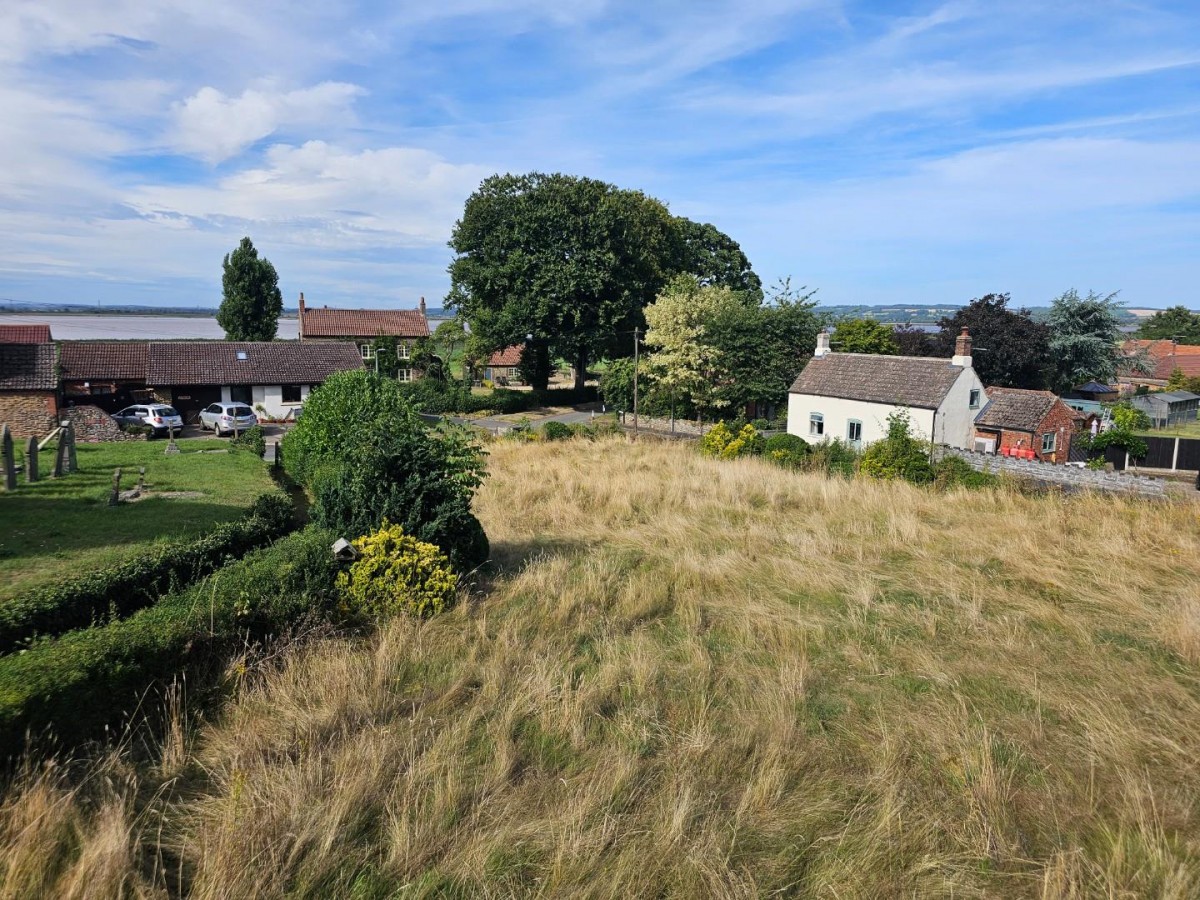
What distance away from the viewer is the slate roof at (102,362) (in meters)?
36.4

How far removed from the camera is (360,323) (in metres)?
59.9

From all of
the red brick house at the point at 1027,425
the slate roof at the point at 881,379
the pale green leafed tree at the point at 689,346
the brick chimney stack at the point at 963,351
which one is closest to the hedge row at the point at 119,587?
the slate roof at the point at 881,379

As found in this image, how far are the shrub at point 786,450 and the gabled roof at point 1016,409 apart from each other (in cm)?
798

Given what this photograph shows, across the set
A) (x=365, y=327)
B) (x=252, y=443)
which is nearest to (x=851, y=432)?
(x=252, y=443)

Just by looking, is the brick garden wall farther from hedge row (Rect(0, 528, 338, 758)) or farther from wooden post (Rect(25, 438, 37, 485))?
hedge row (Rect(0, 528, 338, 758))

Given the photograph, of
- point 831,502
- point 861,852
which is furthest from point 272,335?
point 861,852

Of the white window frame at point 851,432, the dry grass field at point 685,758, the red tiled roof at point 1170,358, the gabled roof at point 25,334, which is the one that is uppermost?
the red tiled roof at point 1170,358

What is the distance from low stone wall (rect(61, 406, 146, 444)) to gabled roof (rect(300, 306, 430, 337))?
2932 cm

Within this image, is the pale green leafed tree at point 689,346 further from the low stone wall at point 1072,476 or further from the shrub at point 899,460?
the low stone wall at point 1072,476

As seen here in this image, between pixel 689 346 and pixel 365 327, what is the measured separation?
3240 cm

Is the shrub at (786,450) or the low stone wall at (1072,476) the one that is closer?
the low stone wall at (1072,476)

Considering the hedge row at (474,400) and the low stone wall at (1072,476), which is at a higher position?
the hedge row at (474,400)

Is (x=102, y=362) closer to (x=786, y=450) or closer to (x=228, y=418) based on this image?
(x=228, y=418)

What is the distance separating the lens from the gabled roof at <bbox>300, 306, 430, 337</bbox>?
193ft
